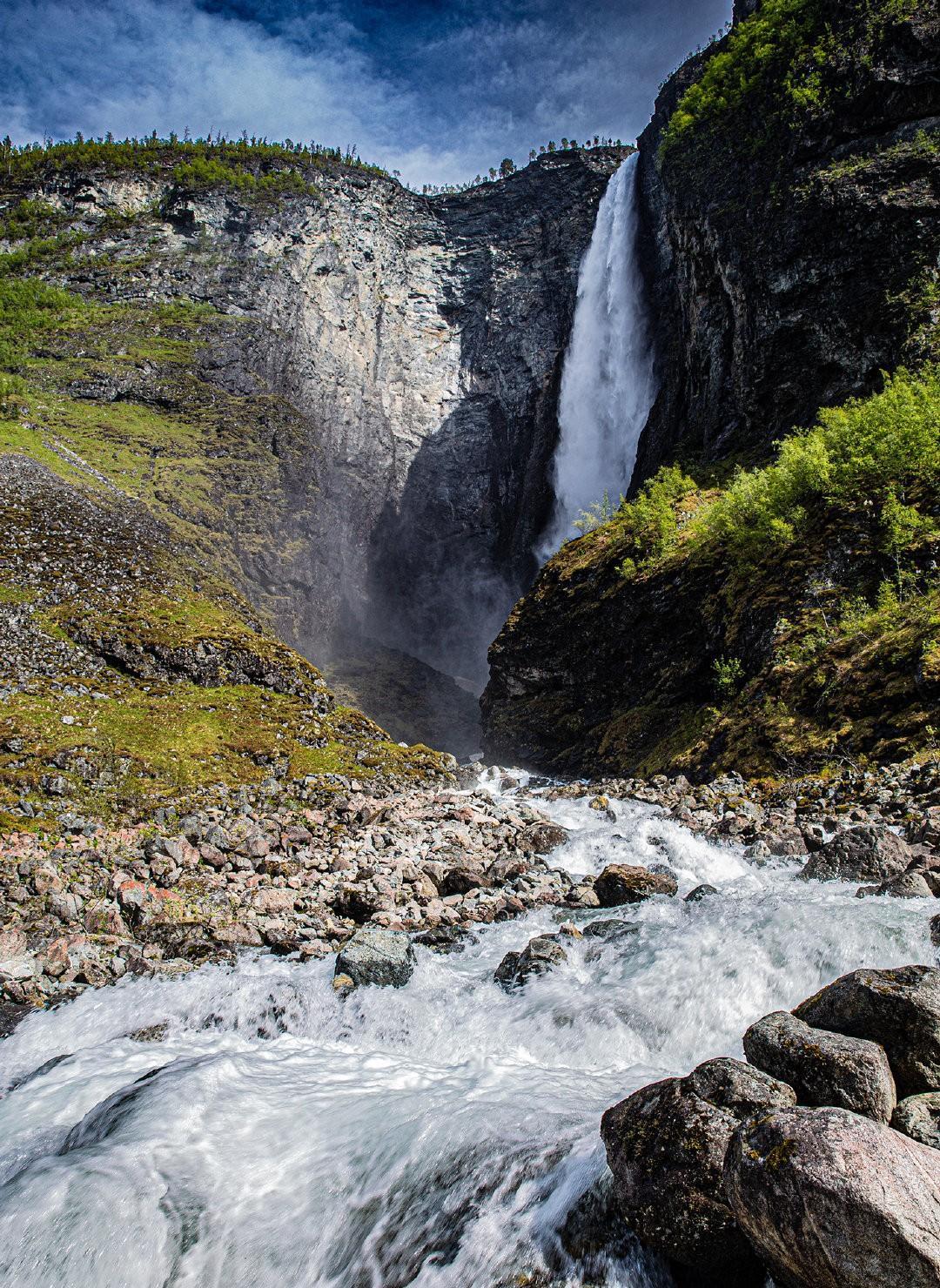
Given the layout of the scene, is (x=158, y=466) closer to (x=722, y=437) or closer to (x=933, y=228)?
(x=722, y=437)

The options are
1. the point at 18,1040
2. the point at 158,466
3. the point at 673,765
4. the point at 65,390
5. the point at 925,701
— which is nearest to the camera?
the point at 18,1040

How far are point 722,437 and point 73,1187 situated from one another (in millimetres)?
40034

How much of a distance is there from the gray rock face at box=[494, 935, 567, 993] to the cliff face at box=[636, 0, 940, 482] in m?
28.7

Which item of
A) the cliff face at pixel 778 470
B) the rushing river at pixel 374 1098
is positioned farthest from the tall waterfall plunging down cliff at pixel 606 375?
the rushing river at pixel 374 1098

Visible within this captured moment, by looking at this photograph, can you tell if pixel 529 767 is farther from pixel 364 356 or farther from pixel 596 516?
pixel 364 356

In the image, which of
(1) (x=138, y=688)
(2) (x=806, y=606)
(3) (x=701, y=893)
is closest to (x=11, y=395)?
(1) (x=138, y=688)

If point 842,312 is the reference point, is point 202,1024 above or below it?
below

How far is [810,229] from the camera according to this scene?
107 ft

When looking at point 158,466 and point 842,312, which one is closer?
A: point 842,312

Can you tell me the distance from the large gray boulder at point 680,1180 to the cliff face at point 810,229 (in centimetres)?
3125

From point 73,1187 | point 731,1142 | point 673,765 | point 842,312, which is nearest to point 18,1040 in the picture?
point 73,1187

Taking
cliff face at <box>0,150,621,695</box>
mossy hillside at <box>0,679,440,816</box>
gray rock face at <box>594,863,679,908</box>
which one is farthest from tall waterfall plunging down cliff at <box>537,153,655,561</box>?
gray rock face at <box>594,863,679,908</box>

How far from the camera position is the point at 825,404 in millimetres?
30859

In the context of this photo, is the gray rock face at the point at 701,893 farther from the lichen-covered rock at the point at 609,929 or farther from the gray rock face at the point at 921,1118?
the gray rock face at the point at 921,1118
